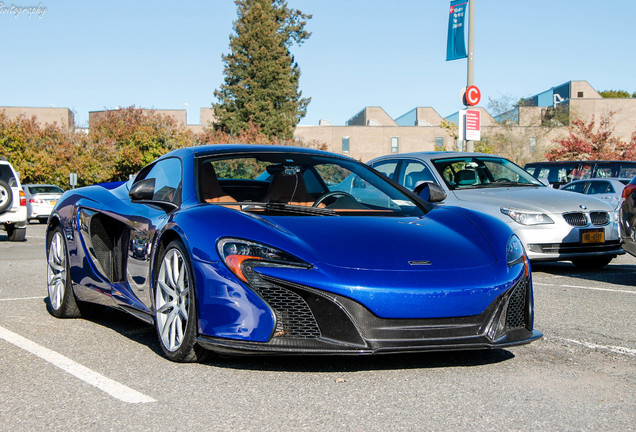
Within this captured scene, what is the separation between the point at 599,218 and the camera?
949cm

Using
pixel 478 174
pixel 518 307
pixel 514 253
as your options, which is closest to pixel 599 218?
pixel 478 174

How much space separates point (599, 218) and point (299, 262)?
6.61m

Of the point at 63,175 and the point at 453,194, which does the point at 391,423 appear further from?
the point at 63,175

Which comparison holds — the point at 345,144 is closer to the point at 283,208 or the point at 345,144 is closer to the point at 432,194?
the point at 432,194

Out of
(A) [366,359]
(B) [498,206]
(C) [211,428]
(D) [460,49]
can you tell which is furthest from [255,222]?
(D) [460,49]

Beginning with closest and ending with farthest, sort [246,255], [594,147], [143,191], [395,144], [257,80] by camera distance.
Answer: [246,255] → [143,191] → [594,147] → [257,80] → [395,144]

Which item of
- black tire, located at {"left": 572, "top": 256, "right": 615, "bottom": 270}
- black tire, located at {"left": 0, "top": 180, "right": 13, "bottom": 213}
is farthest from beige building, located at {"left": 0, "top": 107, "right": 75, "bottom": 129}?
black tire, located at {"left": 572, "top": 256, "right": 615, "bottom": 270}

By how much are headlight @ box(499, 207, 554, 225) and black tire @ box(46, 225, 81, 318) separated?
5.17m

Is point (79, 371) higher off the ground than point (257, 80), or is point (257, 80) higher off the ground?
point (257, 80)

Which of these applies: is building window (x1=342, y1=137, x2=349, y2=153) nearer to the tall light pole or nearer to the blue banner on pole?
the blue banner on pole

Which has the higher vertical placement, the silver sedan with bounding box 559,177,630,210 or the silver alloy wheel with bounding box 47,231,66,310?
the silver sedan with bounding box 559,177,630,210

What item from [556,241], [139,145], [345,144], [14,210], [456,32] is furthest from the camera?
[345,144]

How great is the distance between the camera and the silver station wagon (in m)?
9.09

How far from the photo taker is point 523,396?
3654 millimetres
